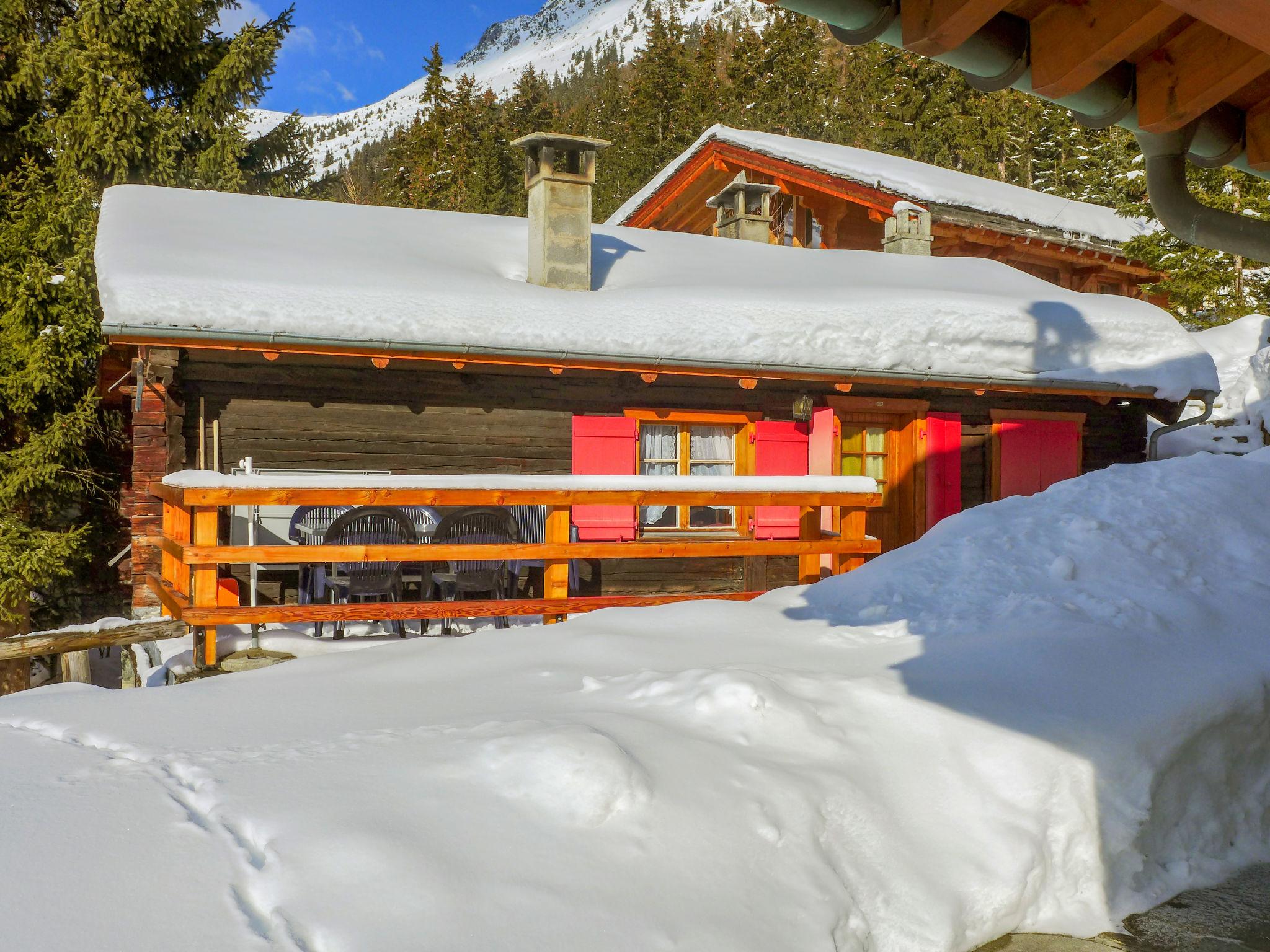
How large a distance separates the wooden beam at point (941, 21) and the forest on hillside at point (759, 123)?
86.4 feet

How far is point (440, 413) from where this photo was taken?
29.4 feet

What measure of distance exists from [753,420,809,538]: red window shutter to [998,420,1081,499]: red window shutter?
2535 mm

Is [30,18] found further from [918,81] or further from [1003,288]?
[918,81]

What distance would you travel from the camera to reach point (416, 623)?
25.5ft

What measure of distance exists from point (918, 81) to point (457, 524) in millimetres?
30048

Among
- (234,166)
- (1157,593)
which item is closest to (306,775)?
(1157,593)

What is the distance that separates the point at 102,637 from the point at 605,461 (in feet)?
14.7

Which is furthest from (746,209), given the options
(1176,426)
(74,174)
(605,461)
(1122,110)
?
(1122,110)

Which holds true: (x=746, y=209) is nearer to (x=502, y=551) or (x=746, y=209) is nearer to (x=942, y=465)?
(x=942, y=465)

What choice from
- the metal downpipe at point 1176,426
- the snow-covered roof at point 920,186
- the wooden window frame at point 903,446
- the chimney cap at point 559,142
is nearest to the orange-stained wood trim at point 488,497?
the wooden window frame at point 903,446

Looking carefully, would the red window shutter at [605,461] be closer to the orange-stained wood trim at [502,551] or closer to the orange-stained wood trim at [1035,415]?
the orange-stained wood trim at [502,551]

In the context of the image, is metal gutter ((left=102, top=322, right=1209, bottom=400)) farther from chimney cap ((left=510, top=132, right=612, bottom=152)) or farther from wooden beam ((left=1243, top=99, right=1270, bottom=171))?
wooden beam ((left=1243, top=99, right=1270, bottom=171))

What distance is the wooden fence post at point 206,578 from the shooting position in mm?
5805

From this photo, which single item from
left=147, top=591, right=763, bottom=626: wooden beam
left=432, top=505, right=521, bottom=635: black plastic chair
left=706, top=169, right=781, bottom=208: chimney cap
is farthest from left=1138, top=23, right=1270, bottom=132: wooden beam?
left=706, top=169, right=781, bottom=208: chimney cap
